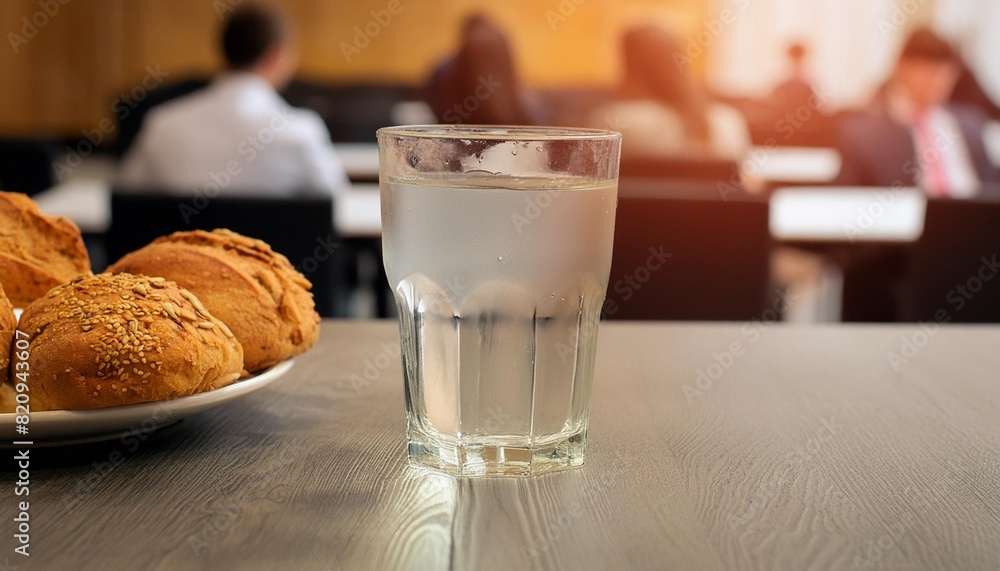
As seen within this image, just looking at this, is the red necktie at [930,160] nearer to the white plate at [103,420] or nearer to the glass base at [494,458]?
the glass base at [494,458]

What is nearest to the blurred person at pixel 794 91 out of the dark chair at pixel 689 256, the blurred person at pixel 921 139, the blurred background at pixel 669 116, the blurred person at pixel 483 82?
the blurred background at pixel 669 116

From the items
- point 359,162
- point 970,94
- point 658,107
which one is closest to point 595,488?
point 658,107

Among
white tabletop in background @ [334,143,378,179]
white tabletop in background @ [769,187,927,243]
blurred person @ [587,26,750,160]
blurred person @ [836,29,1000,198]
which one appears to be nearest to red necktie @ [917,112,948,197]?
blurred person @ [836,29,1000,198]

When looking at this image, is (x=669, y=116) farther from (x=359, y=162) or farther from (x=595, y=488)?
(x=595, y=488)

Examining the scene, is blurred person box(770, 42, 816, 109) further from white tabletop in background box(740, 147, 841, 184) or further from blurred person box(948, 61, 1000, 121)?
white tabletop in background box(740, 147, 841, 184)

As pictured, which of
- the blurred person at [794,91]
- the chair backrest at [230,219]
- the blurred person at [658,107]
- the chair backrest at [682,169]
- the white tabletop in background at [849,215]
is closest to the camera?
the chair backrest at [230,219]

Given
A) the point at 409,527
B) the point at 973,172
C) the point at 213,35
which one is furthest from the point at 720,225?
the point at 213,35
